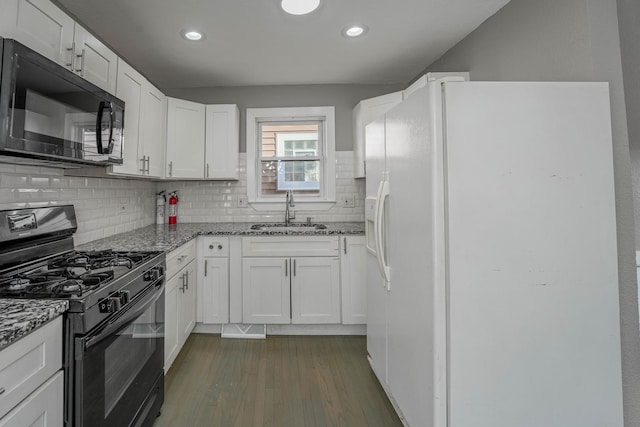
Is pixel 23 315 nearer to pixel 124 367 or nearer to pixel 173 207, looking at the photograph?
pixel 124 367

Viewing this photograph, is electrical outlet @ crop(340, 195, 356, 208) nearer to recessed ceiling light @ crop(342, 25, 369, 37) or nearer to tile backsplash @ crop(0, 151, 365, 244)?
tile backsplash @ crop(0, 151, 365, 244)

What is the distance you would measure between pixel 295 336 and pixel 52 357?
1920 mm

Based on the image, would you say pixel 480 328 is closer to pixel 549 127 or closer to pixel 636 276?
pixel 636 276

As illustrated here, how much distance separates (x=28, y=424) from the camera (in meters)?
0.81

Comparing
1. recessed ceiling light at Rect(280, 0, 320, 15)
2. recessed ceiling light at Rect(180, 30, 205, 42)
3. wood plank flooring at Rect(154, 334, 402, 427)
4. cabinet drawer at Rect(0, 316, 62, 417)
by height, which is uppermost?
recessed ceiling light at Rect(180, 30, 205, 42)

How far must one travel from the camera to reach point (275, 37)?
7.34ft

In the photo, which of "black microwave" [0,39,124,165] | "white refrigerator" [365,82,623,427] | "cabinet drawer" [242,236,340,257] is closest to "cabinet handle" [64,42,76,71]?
"black microwave" [0,39,124,165]

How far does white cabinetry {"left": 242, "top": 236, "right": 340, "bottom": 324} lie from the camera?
2549 millimetres

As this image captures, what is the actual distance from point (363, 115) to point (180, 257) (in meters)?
2.00

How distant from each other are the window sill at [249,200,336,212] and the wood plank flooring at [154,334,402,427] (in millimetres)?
1292

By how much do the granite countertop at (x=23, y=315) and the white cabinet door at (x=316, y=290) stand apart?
1.74m

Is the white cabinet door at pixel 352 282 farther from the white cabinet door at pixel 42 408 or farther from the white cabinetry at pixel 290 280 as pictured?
the white cabinet door at pixel 42 408

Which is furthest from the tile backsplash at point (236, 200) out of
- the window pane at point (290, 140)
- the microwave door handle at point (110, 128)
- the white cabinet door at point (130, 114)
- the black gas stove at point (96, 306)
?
the microwave door handle at point (110, 128)

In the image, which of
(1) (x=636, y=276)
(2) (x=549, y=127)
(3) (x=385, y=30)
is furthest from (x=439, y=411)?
(3) (x=385, y=30)
